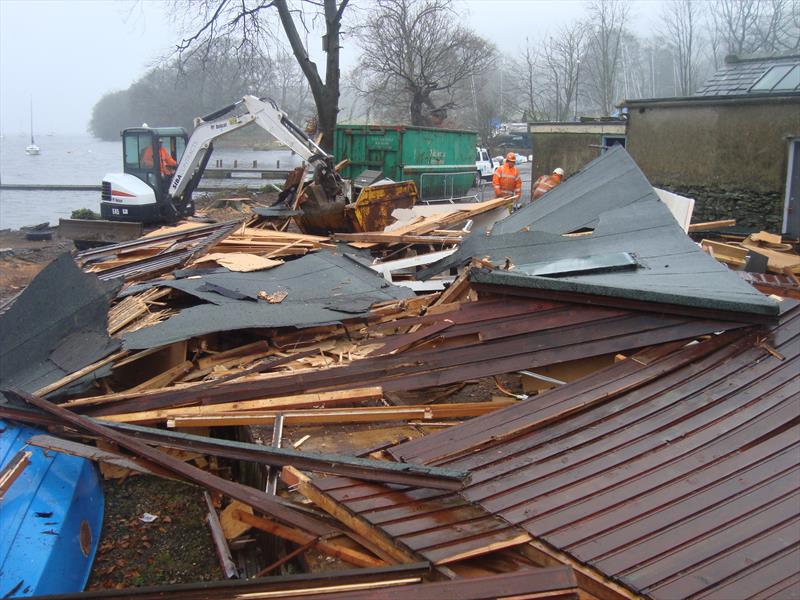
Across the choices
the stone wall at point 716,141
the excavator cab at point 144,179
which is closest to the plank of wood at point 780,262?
the stone wall at point 716,141

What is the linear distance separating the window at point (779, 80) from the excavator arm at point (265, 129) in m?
10.2

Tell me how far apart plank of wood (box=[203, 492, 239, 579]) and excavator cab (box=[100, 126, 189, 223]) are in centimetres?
1195

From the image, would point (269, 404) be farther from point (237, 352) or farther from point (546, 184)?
point (546, 184)

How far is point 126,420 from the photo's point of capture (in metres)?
5.12

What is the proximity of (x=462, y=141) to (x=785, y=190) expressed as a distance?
1061 cm

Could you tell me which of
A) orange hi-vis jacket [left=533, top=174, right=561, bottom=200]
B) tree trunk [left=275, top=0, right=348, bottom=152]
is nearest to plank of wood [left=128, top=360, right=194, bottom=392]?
orange hi-vis jacket [left=533, top=174, right=561, bottom=200]

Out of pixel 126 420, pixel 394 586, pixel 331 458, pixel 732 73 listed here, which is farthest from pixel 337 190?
pixel 732 73

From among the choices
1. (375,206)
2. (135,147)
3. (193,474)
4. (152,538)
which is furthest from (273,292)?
(135,147)

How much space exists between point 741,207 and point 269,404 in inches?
549

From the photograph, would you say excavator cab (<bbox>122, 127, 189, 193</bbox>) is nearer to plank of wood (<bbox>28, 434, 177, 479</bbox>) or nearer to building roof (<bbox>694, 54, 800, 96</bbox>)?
plank of wood (<bbox>28, 434, 177, 479</bbox>)

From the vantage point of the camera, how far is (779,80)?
1602 cm

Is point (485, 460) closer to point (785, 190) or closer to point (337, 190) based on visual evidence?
point (337, 190)

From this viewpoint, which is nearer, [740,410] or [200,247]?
[740,410]

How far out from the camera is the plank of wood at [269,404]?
5.12 m
